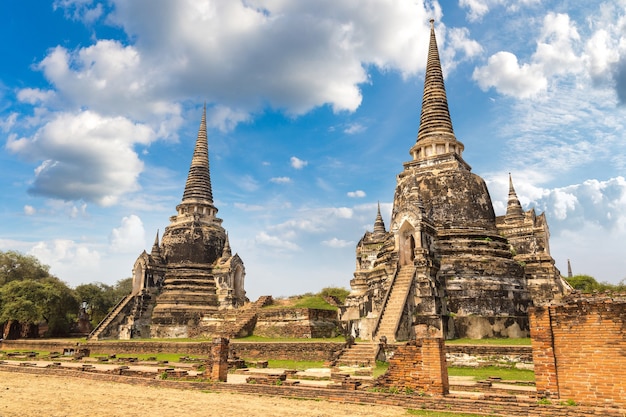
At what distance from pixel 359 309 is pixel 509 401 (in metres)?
16.8

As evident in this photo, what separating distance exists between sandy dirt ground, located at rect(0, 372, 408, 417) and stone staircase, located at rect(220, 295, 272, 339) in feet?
48.2

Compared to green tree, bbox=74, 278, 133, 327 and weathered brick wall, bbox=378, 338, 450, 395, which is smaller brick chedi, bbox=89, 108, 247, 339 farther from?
weathered brick wall, bbox=378, 338, 450, 395

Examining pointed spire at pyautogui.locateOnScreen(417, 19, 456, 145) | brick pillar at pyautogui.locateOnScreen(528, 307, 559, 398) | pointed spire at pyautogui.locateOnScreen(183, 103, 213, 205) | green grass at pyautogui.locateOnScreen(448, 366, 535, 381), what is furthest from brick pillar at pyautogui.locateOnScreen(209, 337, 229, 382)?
pointed spire at pyautogui.locateOnScreen(183, 103, 213, 205)

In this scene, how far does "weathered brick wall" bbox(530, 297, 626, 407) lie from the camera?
Answer: 977 cm

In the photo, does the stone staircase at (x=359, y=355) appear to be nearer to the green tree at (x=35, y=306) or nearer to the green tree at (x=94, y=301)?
the green tree at (x=35, y=306)

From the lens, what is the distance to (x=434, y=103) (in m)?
32.3

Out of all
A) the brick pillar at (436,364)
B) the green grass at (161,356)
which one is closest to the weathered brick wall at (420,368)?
the brick pillar at (436,364)

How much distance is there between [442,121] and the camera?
3136cm

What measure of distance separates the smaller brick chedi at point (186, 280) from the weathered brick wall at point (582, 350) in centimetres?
2702

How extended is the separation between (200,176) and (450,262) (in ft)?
89.7

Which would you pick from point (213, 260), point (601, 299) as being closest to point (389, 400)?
point (601, 299)

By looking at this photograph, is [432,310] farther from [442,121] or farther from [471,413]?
[442,121]

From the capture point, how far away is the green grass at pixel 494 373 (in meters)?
15.3

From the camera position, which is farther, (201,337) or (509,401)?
(201,337)
